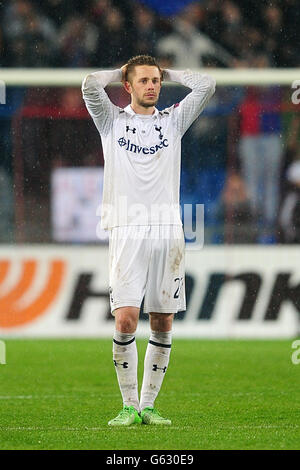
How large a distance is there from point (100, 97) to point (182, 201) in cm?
636

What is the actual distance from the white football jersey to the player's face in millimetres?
130

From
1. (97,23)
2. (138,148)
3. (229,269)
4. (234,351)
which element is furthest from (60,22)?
(138,148)

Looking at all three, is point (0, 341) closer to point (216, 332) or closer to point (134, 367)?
point (216, 332)

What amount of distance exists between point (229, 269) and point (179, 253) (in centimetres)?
625

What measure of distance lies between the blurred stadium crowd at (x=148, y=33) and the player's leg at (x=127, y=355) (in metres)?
7.72

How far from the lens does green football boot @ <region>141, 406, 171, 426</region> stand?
646cm

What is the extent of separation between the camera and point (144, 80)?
6.55 meters

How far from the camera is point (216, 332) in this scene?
1275cm

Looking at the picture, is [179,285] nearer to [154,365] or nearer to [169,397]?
[154,365]

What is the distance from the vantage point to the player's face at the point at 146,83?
6.55 meters
